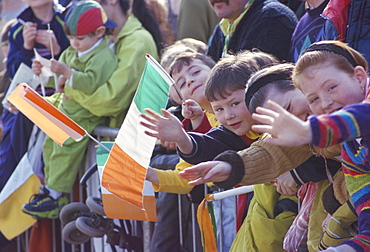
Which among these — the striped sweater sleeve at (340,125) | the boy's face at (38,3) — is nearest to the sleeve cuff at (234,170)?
the striped sweater sleeve at (340,125)

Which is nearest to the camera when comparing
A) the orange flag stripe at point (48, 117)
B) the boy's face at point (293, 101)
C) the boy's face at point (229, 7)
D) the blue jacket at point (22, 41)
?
the boy's face at point (293, 101)

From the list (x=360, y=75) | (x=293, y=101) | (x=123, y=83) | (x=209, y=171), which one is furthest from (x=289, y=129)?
(x=123, y=83)

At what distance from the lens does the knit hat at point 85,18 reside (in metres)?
5.21

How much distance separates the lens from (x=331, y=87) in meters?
2.42

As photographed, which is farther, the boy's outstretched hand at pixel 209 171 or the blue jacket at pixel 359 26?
the blue jacket at pixel 359 26

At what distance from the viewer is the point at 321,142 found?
205 centimetres

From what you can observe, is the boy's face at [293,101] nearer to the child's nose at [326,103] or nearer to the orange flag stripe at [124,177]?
the child's nose at [326,103]

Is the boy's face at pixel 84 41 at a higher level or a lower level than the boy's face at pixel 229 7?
lower

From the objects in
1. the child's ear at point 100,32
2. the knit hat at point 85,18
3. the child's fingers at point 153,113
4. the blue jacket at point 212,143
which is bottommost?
the child's ear at point 100,32

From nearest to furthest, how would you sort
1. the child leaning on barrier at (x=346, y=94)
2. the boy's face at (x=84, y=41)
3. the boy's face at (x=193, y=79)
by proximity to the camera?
the child leaning on barrier at (x=346, y=94), the boy's face at (x=193, y=79), the boy's face at (x=84, y=41)

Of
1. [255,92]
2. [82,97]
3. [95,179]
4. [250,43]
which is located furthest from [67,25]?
[255,92]

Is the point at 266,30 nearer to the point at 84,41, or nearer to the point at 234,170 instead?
the point at 234,170

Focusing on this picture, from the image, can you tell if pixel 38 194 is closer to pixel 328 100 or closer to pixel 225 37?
pixel 225 37

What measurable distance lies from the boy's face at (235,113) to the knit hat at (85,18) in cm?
226
